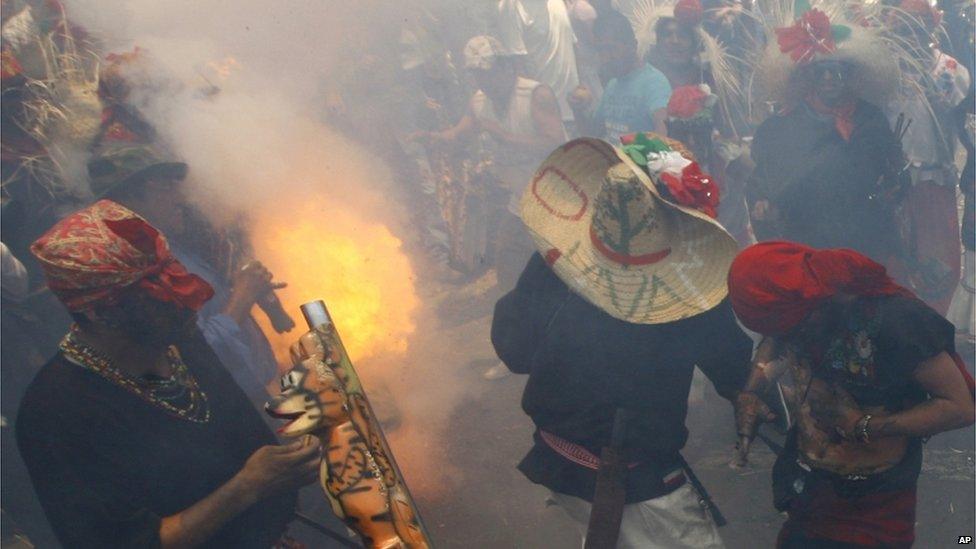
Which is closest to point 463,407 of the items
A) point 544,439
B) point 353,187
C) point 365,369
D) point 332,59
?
point 365,369

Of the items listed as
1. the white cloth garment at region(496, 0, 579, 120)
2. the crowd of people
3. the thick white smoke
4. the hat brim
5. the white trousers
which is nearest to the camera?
the crowd of people

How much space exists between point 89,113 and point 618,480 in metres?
5.20

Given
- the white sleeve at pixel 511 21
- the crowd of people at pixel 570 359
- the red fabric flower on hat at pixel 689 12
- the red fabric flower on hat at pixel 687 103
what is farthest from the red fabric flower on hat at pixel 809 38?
the white sleeve at pixel 511 21

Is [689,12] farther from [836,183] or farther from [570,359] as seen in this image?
[570,359]

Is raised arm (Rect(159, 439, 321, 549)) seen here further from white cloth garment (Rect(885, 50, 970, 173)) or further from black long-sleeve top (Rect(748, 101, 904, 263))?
white cloth garment (Rect(885, 50, 970, 173))

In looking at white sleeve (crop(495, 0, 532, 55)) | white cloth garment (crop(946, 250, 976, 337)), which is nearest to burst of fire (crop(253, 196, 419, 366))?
white sleeve (crop(495, 0, 532, 55))

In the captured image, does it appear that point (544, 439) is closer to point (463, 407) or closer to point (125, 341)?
point (125, 341)

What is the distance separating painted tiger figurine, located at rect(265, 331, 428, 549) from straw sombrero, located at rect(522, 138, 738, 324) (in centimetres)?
134

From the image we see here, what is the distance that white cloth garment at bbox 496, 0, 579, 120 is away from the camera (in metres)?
11.9

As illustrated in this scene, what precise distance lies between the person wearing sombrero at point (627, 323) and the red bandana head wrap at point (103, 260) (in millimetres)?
1505

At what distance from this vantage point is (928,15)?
23.0 feet

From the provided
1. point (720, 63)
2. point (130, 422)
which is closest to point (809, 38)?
point (720, 63)

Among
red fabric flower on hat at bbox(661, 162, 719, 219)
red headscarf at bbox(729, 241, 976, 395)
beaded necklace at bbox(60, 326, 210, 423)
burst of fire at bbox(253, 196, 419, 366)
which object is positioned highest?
red fabric flower on hat at bbox(661, 162, 719, 219)

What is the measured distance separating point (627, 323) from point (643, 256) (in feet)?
0.99
